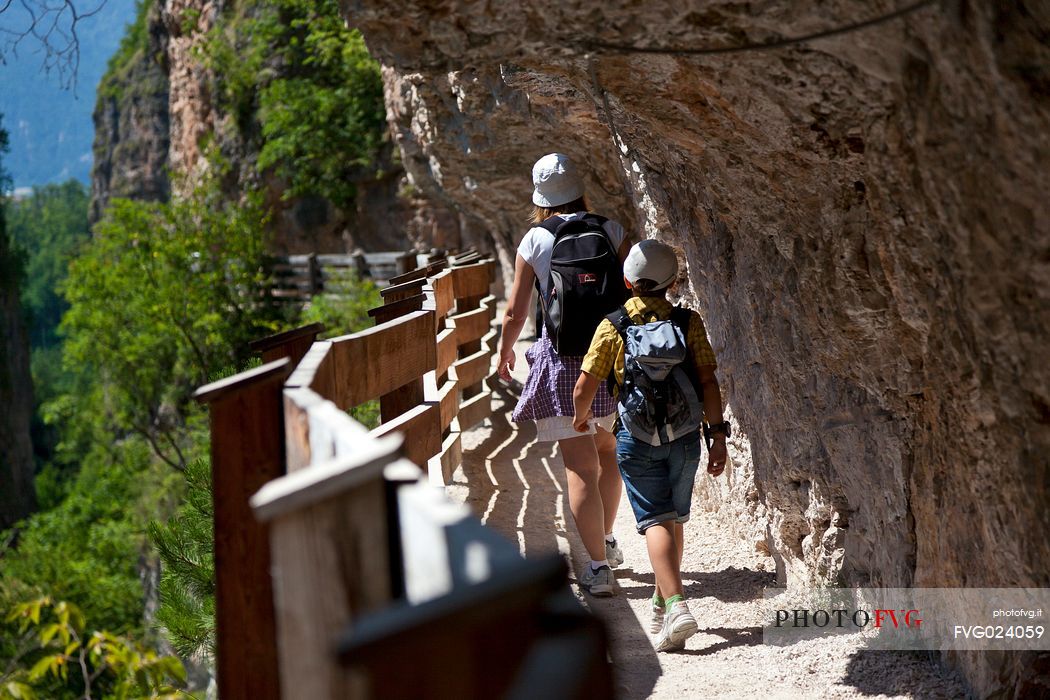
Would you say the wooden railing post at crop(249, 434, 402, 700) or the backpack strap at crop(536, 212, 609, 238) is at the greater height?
the backpack strap at crop(536, 212, 609, 238)

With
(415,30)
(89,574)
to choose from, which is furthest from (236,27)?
(415,30)

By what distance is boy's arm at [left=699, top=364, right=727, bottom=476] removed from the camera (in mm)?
3875

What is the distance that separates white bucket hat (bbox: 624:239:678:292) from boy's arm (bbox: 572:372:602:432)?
41cm

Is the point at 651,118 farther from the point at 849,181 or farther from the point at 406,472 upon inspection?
the point at 406,472

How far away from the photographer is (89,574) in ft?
76.6

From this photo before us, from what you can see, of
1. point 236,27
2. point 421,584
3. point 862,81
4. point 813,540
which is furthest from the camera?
point 236,27

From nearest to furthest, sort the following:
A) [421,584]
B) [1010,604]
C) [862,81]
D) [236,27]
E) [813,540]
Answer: [421,584]
[862,81]
[1010,604]
[813,540]
[236,27]

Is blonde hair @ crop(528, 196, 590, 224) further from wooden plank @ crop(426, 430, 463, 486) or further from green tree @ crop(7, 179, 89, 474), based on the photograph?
green tree @ crop(7, 179, 89, 474)

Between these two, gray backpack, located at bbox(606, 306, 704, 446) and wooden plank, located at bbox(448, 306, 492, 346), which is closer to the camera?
gray backpack, located at bbox(606, 306, 704, 446)

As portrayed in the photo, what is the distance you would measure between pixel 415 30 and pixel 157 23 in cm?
3386

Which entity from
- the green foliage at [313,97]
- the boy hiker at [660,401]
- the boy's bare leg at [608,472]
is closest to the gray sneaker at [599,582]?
the boy's bare leg at [608,472]

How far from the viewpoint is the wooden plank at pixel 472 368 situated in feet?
21.0

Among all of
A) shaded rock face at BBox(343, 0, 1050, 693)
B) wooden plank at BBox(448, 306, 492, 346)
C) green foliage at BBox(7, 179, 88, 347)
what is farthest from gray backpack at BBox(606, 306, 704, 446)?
green foliage at BBox(7, 179, 88, 347)

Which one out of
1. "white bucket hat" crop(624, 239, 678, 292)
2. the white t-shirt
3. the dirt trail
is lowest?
the dirt trail
